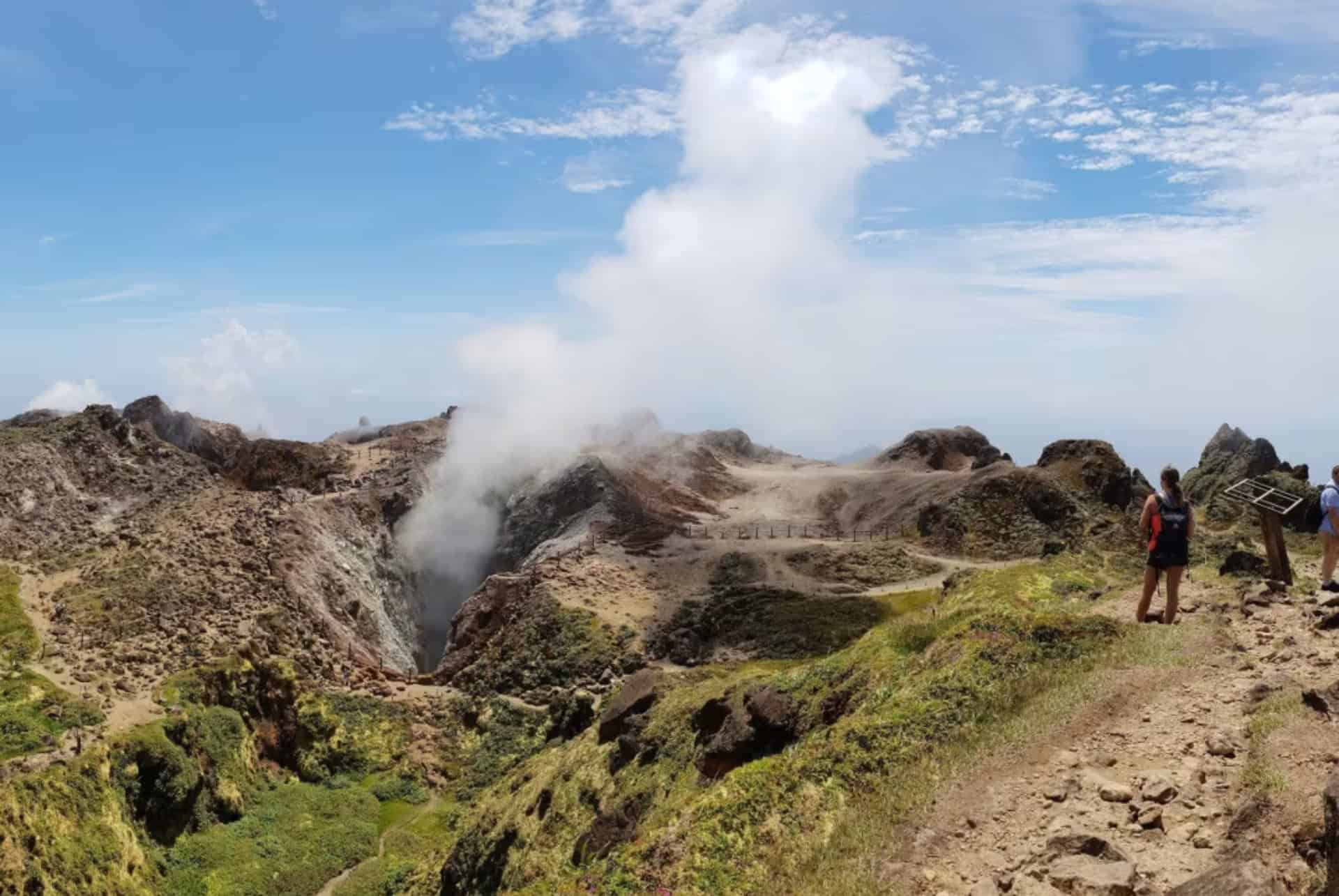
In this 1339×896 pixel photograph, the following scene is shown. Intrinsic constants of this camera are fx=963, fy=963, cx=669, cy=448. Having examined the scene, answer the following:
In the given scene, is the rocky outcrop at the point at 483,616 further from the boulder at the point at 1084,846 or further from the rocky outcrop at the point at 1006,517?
the boulder at the point at 1084,846

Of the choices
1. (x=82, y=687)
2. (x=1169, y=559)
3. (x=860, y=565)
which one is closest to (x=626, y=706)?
(x=1169, y=559)

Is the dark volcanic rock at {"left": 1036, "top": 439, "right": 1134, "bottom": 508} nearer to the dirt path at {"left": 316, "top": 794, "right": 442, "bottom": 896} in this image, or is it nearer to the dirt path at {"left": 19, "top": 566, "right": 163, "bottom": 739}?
the dirt path at {"left": 316, "top": 794, "right": 442, "bottom": 896}

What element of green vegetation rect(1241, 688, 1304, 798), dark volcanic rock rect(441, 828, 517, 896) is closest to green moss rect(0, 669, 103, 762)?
dark volcanic rock rect(441, 828, 517, 896)

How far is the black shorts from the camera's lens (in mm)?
17938

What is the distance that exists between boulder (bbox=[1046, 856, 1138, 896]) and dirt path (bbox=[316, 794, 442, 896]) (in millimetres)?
25744

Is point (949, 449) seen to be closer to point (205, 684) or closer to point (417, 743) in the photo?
point (417, 743)

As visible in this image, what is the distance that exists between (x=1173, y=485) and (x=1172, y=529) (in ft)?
2.89

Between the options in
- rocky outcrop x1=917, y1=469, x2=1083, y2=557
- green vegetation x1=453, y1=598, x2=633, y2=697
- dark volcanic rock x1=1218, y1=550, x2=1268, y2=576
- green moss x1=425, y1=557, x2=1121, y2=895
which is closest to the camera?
green moss x1=425, y1=557, x2=1121, y2=895

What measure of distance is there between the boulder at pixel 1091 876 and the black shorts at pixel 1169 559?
917 cm

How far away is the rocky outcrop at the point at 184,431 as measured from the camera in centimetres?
7569

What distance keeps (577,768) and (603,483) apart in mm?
45396

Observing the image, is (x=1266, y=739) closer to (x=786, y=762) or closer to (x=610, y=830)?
(x=786, y=762)

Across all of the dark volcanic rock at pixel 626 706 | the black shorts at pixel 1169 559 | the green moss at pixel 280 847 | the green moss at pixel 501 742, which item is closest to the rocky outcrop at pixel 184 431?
the green moss at pixel 501 742

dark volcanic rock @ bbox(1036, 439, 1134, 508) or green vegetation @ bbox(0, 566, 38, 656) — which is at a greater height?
dark volcanic rock @ bbox(1036, 439, 1134, 508)
